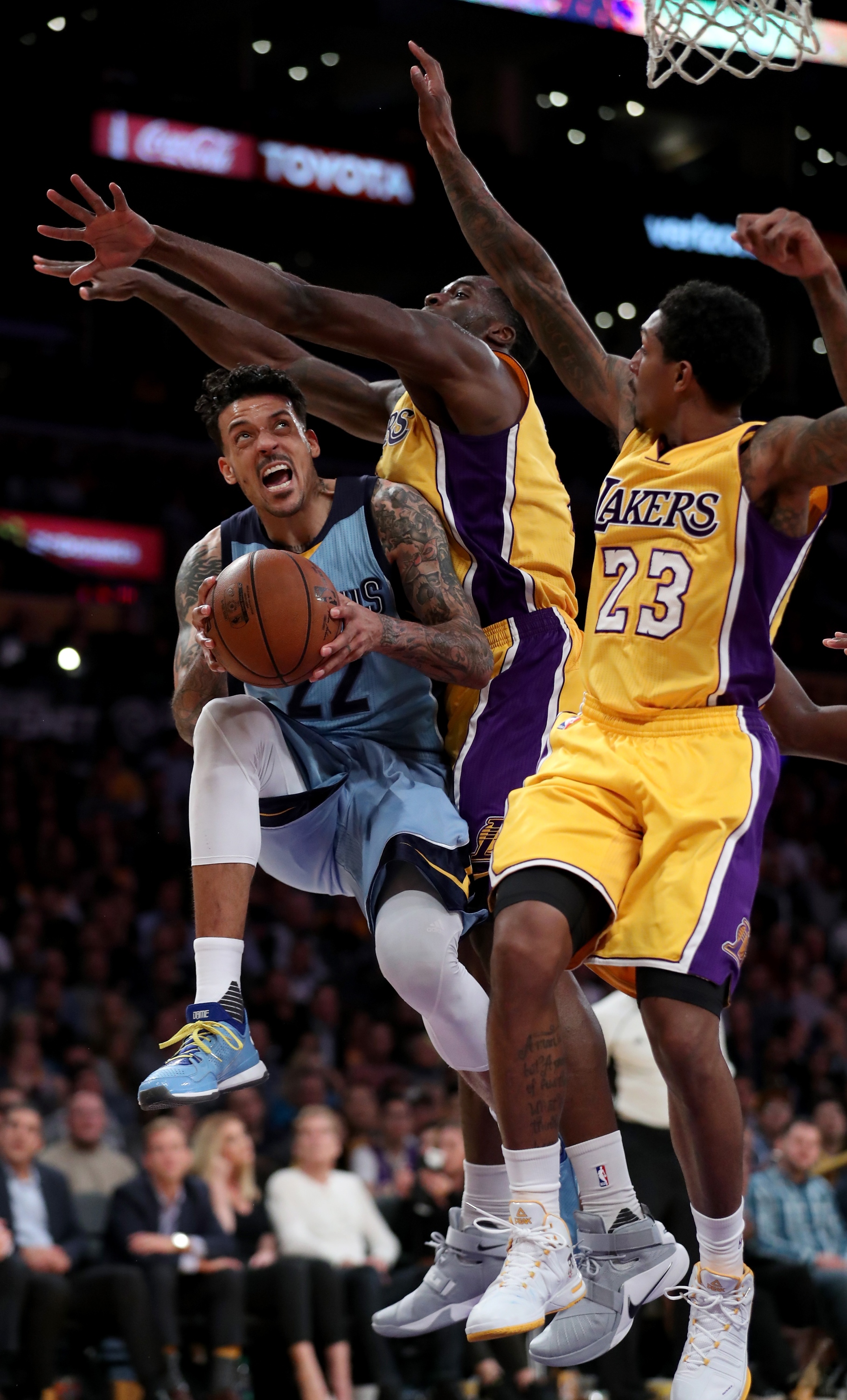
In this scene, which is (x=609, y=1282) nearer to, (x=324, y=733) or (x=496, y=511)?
(x=324, y=733)

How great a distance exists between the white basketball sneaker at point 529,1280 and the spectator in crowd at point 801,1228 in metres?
6.22

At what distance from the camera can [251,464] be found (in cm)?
438

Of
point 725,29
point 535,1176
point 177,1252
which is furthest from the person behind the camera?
point 177,1252

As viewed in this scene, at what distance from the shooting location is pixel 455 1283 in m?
4.47

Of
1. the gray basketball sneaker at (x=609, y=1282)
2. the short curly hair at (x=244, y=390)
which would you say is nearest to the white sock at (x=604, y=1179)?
the gray basketball sneaker at (x=609, y=1282)

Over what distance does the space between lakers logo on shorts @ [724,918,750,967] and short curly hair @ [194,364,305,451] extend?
6.04 feet

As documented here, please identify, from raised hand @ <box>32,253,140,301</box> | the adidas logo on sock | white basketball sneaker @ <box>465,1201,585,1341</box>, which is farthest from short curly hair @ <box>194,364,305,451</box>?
white basketball sneaker @ <box>465,1201,585,1341</box>

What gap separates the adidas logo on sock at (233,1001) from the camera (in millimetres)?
4023

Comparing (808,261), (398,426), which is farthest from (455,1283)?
(808,261)

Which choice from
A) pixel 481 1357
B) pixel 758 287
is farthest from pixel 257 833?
pixel 758 287

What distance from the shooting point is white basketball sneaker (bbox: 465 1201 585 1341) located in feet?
11.0

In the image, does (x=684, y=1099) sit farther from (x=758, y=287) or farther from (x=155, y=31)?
(x=758, y=287)

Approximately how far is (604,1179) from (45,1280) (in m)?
4.26

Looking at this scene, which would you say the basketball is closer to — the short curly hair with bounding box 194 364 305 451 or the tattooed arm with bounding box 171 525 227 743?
the tattooed arm with bounding box 171 525 227 743
